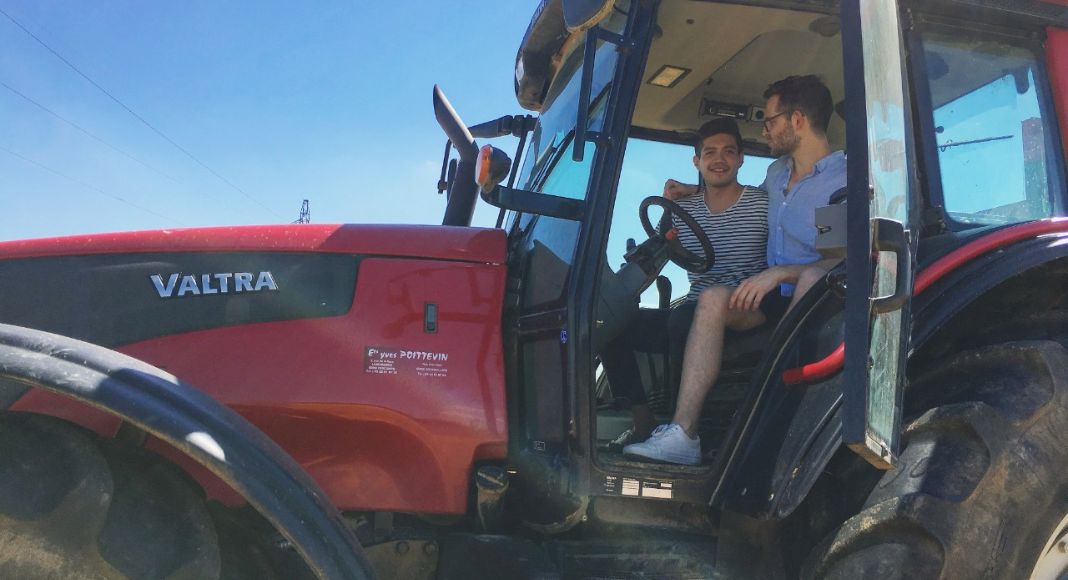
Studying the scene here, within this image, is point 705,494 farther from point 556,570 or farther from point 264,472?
point 264,472

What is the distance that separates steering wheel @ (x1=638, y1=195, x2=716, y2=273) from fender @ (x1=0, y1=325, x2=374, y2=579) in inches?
65.6

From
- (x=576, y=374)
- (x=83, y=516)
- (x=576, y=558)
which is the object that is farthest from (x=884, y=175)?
(x=83, y=516)

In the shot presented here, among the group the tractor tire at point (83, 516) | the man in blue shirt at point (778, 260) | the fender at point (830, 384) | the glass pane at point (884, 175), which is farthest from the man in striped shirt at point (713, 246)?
the tractor tire at point (83, 516)

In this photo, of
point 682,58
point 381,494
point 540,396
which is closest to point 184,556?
point 381,494

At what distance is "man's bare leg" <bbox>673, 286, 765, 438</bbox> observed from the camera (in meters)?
2.58

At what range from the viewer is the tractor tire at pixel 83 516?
1748mm

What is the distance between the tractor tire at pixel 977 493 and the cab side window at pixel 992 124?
626 millimetres

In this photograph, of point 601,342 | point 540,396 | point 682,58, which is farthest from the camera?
point 682,58

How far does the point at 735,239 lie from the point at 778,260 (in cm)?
31

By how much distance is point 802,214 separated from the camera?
2869mm

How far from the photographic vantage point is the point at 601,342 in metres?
2.76

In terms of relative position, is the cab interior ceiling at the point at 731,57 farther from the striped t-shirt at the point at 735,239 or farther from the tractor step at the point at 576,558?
the tractor step at the point at 576,558

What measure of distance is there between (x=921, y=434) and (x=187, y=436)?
6.02 feet

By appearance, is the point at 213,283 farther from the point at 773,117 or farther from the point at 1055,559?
the point at 1055,559
